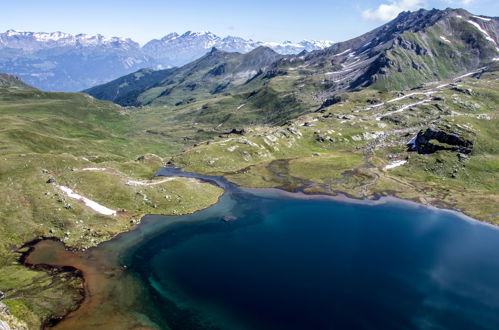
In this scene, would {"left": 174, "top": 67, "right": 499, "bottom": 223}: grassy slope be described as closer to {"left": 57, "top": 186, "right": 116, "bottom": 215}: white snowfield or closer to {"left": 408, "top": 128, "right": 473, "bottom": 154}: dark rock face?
{"left": 408, "top": 128, "right": 473, "bottom": 154}: dark rock face

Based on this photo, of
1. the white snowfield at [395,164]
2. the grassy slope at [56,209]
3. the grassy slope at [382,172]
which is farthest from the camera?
the white snowfield at [395,164]

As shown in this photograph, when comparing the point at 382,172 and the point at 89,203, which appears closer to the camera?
the point at 89,203

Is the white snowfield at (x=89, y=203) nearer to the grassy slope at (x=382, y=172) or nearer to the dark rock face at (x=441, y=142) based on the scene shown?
the grassy slope at (x=382, y=172)

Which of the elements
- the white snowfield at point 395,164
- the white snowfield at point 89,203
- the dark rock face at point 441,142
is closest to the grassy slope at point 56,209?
the white snowfield at point 89,203

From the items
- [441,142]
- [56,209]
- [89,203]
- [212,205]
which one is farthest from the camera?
[441,142]

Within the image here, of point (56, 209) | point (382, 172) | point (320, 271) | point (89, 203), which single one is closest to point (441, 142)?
point (382, 172)

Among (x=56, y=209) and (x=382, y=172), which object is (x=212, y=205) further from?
(x=382, y=172)
